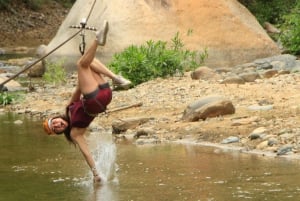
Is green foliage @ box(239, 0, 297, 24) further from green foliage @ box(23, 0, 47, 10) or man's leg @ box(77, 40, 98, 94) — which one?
man's leg @ box(77, 40, 98, 94)

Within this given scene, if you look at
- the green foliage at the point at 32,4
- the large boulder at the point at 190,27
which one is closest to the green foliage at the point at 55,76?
the large boulder at the point at 190,27

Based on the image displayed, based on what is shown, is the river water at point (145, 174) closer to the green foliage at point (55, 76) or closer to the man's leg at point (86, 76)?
the man's leg at point (86, 76)

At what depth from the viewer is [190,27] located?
66.5 feet

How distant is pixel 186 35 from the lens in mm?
20047

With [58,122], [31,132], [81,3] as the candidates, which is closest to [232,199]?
[58,122]

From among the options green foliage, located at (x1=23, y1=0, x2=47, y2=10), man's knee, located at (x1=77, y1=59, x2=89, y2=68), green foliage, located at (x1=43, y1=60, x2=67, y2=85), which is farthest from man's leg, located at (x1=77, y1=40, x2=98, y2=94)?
green foliage, located at (x1=23, y1=0, x2=47, y2=10)

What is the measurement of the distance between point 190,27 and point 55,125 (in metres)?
12.2

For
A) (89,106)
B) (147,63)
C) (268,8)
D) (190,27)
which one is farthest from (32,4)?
(89,106)

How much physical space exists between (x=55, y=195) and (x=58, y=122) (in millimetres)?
956

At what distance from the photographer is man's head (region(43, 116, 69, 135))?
8.33 m

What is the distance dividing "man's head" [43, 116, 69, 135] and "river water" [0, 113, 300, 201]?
18.9 inches

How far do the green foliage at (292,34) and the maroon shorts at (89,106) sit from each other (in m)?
12.1

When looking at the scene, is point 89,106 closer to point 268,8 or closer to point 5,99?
point 5,99

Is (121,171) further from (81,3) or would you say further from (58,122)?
(81,3)
